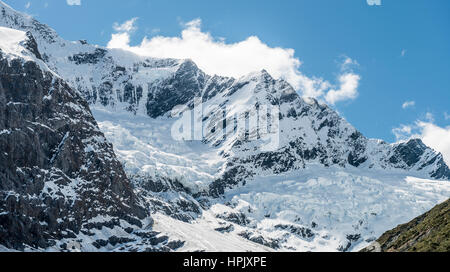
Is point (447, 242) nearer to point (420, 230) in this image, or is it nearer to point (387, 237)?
point (420, 230)
